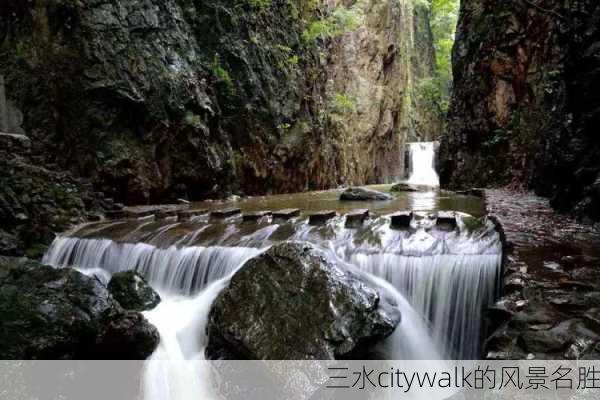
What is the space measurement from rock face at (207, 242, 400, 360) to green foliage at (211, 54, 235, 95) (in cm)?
964

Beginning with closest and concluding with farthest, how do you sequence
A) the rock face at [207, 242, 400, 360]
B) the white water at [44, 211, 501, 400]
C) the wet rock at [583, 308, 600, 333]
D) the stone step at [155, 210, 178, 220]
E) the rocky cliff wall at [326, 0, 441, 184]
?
the wet rock at [583, 308, 600, 333] → the rock face at [207, 242, 400, 360] → the white water at [44, 211, 501, 400] → the stone step at [155, 210, 178, 220] → the rocky cliff wall at [326, 0, 441, 184]

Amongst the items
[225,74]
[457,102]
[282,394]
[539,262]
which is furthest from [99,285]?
[457,102]

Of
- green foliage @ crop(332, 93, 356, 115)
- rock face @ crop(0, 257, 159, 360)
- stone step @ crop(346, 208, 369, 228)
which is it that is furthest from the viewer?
green foliage @ crop(332, 93, 356, 115)

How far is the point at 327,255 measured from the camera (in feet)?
17.0

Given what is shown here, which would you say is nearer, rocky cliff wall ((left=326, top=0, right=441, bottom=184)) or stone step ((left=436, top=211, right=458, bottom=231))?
stone step ((left=436, top=211, right=458, bottom=231))

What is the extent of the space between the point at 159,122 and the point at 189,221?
3975 mm

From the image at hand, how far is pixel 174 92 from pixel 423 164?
72.8 ft

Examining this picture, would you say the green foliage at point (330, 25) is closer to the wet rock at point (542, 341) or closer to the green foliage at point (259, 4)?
the green foliage at point (259, 4)

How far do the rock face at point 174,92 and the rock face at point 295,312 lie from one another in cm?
682

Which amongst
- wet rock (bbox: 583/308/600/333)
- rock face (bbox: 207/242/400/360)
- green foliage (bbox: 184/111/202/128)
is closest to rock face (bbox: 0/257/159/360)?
rock face (bbox: 207/242/400/360)

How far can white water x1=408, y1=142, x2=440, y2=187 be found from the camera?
92.9 ft

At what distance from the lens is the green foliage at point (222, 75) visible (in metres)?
13.2

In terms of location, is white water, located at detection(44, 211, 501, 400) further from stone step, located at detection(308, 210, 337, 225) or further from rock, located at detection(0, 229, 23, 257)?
rock, located at detection(0, 229, 23, 257)

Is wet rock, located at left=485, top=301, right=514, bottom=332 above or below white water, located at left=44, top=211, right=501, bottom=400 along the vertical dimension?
above
